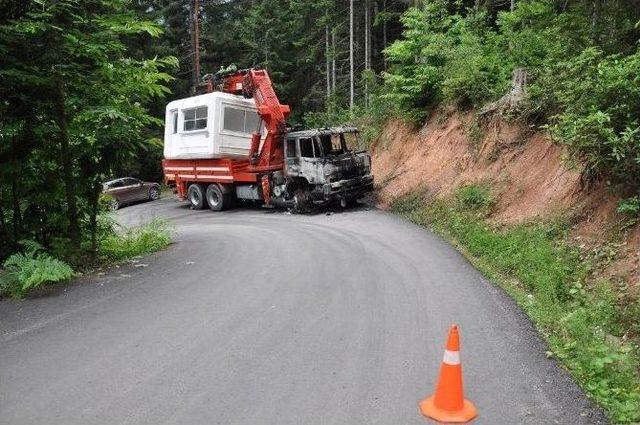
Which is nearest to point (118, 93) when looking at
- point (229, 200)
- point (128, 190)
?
point (229, 200)

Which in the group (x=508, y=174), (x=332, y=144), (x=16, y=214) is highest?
(x=332, y=144)

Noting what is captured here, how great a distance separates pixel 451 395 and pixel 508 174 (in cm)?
913

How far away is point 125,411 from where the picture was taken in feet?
14.0

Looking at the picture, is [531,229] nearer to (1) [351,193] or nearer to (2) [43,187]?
(1) [351,193]

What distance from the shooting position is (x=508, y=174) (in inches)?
482

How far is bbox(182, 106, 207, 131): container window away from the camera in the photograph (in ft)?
60.6

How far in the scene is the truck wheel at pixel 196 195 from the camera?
67.0ft

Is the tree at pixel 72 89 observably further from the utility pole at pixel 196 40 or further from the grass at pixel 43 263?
the utility pole at pixel 196 40

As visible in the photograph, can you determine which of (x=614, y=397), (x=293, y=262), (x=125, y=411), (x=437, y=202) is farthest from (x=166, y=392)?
(x=437, y=202)

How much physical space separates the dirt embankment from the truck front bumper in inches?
30.0

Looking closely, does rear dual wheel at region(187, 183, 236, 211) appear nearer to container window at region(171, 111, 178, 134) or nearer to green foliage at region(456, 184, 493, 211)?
container window at region(171, 111, 178, 134)

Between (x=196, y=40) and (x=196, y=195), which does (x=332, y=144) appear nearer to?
(x=196, y=195)

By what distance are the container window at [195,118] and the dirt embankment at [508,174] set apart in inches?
264

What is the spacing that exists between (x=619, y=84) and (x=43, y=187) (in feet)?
30.7
